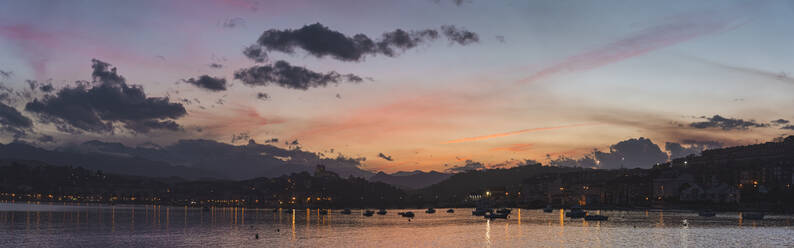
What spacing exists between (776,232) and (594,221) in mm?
56984

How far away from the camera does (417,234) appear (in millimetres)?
126000

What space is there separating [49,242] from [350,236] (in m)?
52.0

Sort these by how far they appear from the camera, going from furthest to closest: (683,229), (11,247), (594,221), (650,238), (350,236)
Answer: (594,221) → (683,229) → (350,236) → (650,238) → (11,247)

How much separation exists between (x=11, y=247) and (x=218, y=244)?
30881 millimetres

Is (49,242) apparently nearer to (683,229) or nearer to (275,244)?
(275,244)

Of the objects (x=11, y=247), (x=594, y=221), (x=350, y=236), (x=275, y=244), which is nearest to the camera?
(x=11, y=247)

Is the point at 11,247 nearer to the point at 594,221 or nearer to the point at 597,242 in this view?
the point at 597,242

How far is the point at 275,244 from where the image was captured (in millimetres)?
104188

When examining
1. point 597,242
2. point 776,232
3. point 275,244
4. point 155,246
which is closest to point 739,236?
point 776,232

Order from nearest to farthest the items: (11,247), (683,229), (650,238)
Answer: (11,247) → (650,238) → (683,229)

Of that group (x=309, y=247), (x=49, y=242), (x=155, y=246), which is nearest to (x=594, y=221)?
(x=309, y=247)

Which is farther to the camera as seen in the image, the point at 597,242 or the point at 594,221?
the point at 594,221

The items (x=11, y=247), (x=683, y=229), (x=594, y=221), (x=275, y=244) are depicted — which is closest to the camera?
(x=11, y=247)

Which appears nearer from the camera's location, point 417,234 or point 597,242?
point 597,242
